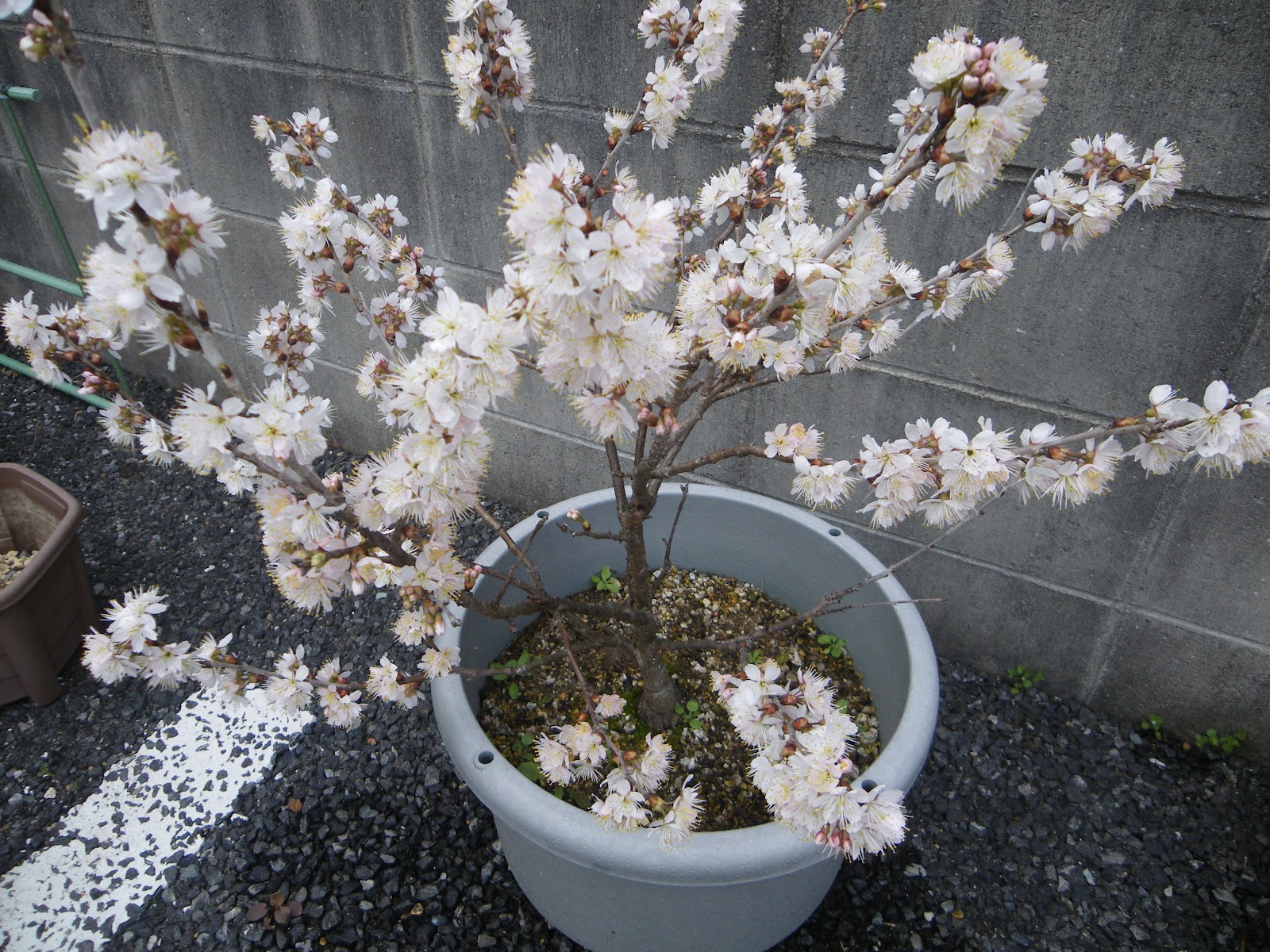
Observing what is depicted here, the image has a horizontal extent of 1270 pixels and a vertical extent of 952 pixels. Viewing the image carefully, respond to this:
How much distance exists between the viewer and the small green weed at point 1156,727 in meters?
2.04

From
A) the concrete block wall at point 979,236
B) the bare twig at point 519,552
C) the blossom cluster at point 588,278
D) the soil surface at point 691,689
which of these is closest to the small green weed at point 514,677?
the soil surface at point 691,689

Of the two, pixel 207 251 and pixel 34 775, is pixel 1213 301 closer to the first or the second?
pixel 207 251

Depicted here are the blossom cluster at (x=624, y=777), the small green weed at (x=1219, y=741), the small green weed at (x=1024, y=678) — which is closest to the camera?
the blossom cluster at (x=624, y=777)

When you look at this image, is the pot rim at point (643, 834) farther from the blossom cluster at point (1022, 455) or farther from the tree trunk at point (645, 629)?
the blossom cluster at point (1022, 455)

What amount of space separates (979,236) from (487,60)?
1045 millimetres

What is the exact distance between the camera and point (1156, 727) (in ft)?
6.68

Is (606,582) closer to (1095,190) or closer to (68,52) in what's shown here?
(1095,190)

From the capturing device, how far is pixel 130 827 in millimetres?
1842

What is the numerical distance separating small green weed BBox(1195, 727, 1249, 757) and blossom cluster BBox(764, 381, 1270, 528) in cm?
129

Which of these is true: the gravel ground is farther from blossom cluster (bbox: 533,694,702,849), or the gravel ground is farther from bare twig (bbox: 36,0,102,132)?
bare twig (bbox: 36,0,102,132)

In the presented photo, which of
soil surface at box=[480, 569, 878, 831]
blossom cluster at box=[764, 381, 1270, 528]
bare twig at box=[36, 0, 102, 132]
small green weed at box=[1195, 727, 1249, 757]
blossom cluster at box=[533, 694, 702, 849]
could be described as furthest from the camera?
small green weed at box=[1195, 727, 1249, 757]

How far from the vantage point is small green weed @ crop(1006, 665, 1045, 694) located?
2141mm

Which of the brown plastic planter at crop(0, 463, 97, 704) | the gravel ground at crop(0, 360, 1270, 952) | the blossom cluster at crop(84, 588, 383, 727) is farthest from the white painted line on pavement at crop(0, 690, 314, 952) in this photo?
the blossom cluster at crop(84, 588, 383, 727)

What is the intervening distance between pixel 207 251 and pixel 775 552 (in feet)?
4.47
